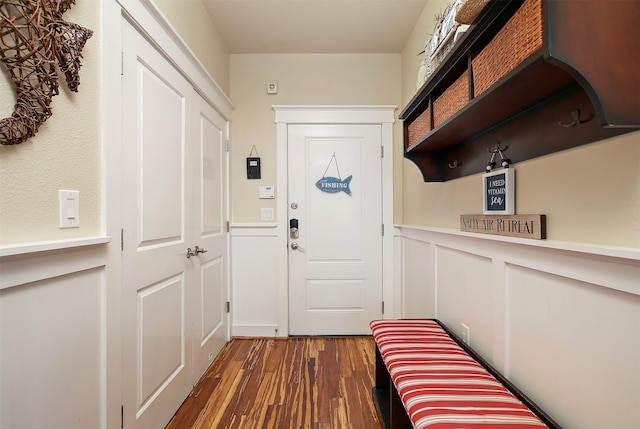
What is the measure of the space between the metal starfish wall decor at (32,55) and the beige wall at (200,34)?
2.66ft

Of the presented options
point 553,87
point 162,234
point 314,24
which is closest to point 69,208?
point 162,234

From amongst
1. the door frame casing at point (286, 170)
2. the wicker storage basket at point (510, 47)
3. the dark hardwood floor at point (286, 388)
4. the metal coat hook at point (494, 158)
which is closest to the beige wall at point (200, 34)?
the door frame casing at point (286, 170)

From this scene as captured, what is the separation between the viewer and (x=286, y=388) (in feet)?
6.56

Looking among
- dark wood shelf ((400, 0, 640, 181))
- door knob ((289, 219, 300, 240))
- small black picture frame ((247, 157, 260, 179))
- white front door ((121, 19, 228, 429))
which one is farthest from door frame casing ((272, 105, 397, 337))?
dark wood shelf ((400, 0, 640, 181))

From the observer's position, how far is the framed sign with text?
120cm

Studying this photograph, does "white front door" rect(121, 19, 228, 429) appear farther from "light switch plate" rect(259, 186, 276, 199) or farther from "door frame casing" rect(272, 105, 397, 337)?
"door frame casing" rect(272, 105, 397, 337)

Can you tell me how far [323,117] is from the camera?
9.25 feet

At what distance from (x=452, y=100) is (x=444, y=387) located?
1.13m

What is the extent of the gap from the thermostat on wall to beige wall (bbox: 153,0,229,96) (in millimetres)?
943

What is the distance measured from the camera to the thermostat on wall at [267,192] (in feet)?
9.27

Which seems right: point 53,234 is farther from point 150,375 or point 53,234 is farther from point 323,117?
point 323,117

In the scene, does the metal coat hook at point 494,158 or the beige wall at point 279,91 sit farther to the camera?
the beige wall at point 279,91

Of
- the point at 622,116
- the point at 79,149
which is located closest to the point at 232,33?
the point at 79,149

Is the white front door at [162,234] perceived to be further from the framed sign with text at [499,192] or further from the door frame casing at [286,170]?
the framed sign with text at [499,192]
